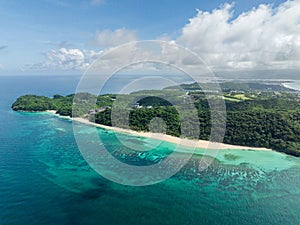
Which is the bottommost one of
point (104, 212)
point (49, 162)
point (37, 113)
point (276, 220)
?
point (276, 220)

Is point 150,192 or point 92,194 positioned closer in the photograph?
point 92,194

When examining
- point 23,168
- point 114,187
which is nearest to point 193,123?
point 114,187

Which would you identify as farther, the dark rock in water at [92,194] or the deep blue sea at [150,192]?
the dark rock in water at [92,194]

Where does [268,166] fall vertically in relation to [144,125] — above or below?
below

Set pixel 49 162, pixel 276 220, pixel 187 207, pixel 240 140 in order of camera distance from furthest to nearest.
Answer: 1. pixel 240 140
2. pixel 49 162
3. pixel 187 207
4. pixel 276 220

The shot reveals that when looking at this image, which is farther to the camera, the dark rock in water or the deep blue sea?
the dark rock in water

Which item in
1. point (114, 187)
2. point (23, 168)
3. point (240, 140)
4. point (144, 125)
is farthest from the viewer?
point (144, 125)

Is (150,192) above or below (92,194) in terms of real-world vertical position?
below

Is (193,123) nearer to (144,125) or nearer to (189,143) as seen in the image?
(189,143)
